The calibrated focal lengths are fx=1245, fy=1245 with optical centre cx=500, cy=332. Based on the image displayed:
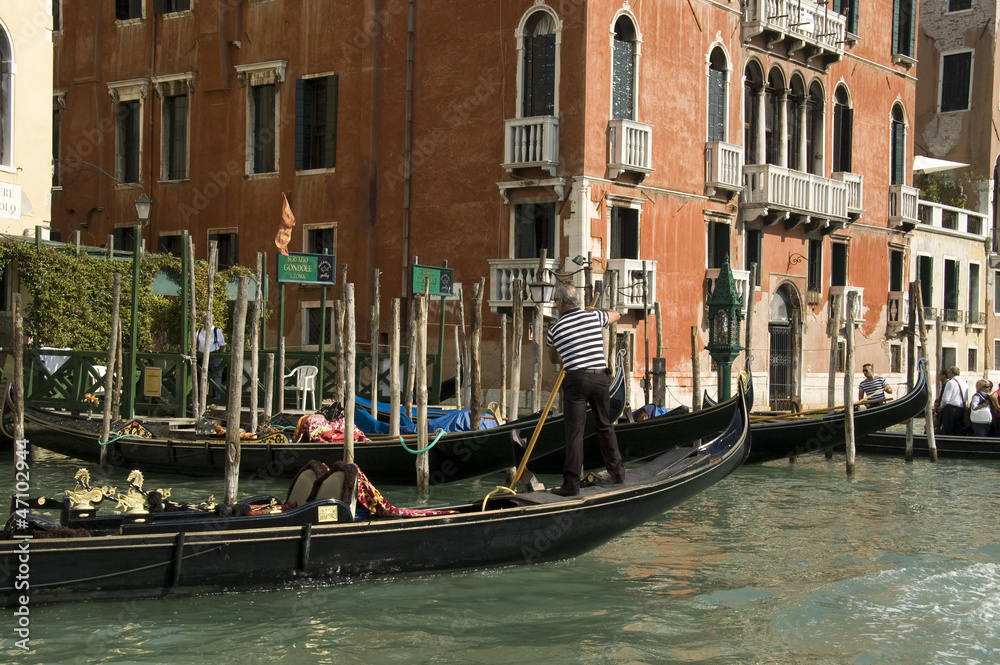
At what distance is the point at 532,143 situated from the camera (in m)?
13.2

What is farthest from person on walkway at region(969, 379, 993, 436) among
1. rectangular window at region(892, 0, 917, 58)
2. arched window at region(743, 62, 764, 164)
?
rectangular window at region(892, 0, 917, 58)

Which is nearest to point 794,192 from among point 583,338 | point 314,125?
point 314,125

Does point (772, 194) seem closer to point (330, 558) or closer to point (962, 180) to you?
point (962, 180)

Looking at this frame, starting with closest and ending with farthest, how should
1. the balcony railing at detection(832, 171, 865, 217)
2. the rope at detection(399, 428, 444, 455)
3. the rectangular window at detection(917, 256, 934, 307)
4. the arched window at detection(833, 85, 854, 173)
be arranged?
the rope at detection(399, 428, 444, 455), the balcony railing at detection(832, 171, 865, 217), the arched window at detection(833, 85, 854, 173), the rectangular window at detection(917, 256, 934, 307)

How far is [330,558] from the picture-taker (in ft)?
18.2

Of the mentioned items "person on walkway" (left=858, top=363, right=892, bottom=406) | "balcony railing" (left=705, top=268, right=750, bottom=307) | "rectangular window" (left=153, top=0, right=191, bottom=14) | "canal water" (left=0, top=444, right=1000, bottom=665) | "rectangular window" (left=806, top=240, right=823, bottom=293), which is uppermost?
"rectangular window" (left=153, top=0, right=191, bottom=14)

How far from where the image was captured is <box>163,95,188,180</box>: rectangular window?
52.7 feet

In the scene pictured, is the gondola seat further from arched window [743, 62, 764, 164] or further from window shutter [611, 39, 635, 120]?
arched window [743, 62, 764, 164]

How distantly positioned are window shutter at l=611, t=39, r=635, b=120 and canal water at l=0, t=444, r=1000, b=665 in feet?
22.9

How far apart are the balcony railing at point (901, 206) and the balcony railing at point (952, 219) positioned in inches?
26.5

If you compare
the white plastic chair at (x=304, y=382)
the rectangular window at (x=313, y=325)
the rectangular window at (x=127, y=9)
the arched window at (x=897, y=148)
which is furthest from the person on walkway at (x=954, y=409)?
the rectangular window at (x=127, y=9)

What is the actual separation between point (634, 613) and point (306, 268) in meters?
5.27

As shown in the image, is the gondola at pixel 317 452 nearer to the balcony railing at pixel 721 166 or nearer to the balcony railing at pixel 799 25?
the balcony railing at pixel 721 166

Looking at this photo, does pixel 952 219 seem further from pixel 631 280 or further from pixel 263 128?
pixel 263 128
